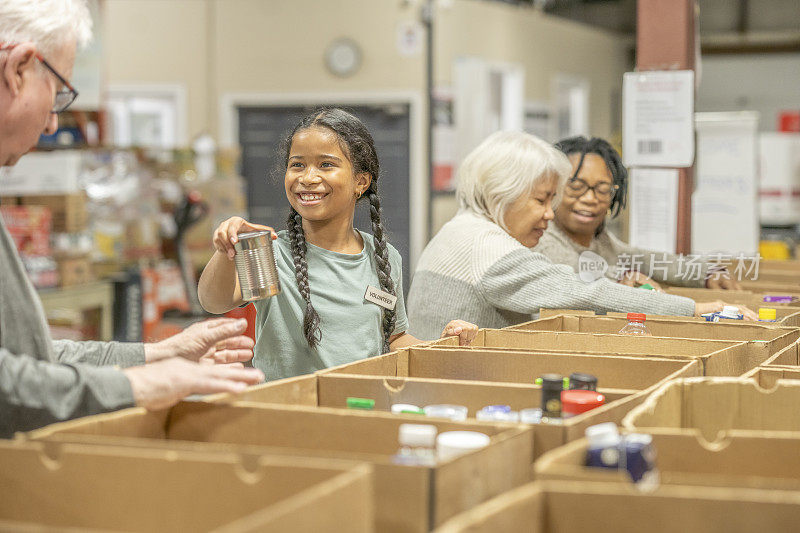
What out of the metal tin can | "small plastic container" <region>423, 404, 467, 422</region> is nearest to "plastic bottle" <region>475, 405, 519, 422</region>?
"small plastic container" <region>423, 404, 467, 422</region>

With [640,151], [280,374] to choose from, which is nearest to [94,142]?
[640,151]

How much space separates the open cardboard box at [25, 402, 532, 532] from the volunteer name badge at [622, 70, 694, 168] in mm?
2622

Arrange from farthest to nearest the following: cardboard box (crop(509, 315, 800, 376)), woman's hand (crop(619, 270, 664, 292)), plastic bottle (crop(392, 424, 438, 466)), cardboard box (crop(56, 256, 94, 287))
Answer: cardboard box (crop(56, 256, 94, 287))
woman's hand (crop(619, 270, 664, 292))
cardboard box (crop(509, 315, 800, 376))
plastic bottle (crop(392, 424, 438, 466))

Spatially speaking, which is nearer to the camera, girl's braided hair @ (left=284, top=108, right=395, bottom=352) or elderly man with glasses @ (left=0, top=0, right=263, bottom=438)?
elderly man with glasses @ (left=0, top=0, right=263, bottom=438)

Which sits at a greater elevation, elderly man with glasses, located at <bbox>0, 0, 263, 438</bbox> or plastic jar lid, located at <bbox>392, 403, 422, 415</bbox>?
elderly man with glasses, located at <bbox>0, 0, 263, 438</bbox>

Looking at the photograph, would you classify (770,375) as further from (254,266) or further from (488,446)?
(254,266)

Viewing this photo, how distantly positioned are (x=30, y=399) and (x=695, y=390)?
1.07 m

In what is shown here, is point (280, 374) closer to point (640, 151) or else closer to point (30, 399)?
point (30, 399)

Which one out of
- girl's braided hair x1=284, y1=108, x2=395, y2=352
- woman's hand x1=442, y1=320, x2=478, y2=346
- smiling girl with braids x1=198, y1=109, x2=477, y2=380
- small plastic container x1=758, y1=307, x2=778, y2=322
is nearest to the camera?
woman's hand x1=442, y1=320, x2=478, y2=346

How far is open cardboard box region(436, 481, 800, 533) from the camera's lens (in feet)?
3.51

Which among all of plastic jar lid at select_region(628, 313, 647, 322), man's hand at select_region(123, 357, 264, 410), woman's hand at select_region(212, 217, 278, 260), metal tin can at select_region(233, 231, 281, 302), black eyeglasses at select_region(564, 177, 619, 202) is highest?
black eyeglasses at select_region(564, 177, 619, 202)

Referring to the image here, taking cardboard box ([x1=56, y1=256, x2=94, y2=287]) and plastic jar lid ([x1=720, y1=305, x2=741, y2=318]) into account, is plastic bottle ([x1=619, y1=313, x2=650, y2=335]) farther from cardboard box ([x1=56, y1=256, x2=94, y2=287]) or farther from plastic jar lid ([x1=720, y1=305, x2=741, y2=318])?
cardboard box ([x1=56, y1=256, x2=94, y2=287])

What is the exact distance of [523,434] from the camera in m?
1.40

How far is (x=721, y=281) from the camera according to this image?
368cm
